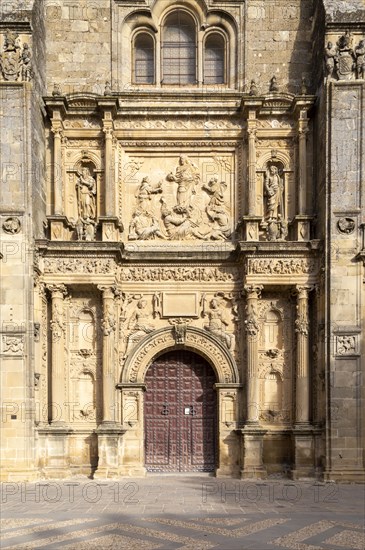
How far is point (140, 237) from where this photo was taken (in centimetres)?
1805

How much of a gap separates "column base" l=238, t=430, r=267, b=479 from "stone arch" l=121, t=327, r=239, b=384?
4.33 ft

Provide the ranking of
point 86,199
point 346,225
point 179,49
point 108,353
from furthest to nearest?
point 179,49 < point 86,199 < point 108,353 < point 346,225

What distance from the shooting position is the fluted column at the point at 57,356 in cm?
1706

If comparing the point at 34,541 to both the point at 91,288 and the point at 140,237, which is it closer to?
the point at 91,288

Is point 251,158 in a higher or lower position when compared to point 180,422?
higher

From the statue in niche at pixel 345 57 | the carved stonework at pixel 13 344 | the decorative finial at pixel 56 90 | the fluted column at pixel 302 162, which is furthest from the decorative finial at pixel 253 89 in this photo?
the carved stonework at pixel 13 344

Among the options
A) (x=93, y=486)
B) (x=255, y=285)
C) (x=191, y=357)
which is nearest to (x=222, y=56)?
(x=255, y=285)

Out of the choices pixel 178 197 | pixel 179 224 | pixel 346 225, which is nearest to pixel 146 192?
pixel 178 197

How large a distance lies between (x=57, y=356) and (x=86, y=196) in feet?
13.1

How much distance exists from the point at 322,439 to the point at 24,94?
1038 cm

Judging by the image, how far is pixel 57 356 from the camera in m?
17.2

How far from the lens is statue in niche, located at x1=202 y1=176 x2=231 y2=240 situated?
59.6 feet

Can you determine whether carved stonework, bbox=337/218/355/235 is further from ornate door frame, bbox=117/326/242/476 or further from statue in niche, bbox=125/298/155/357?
statue in niche, bbox=125/298/155/357

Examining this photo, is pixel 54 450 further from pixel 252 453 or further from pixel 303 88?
pixel 303 88
